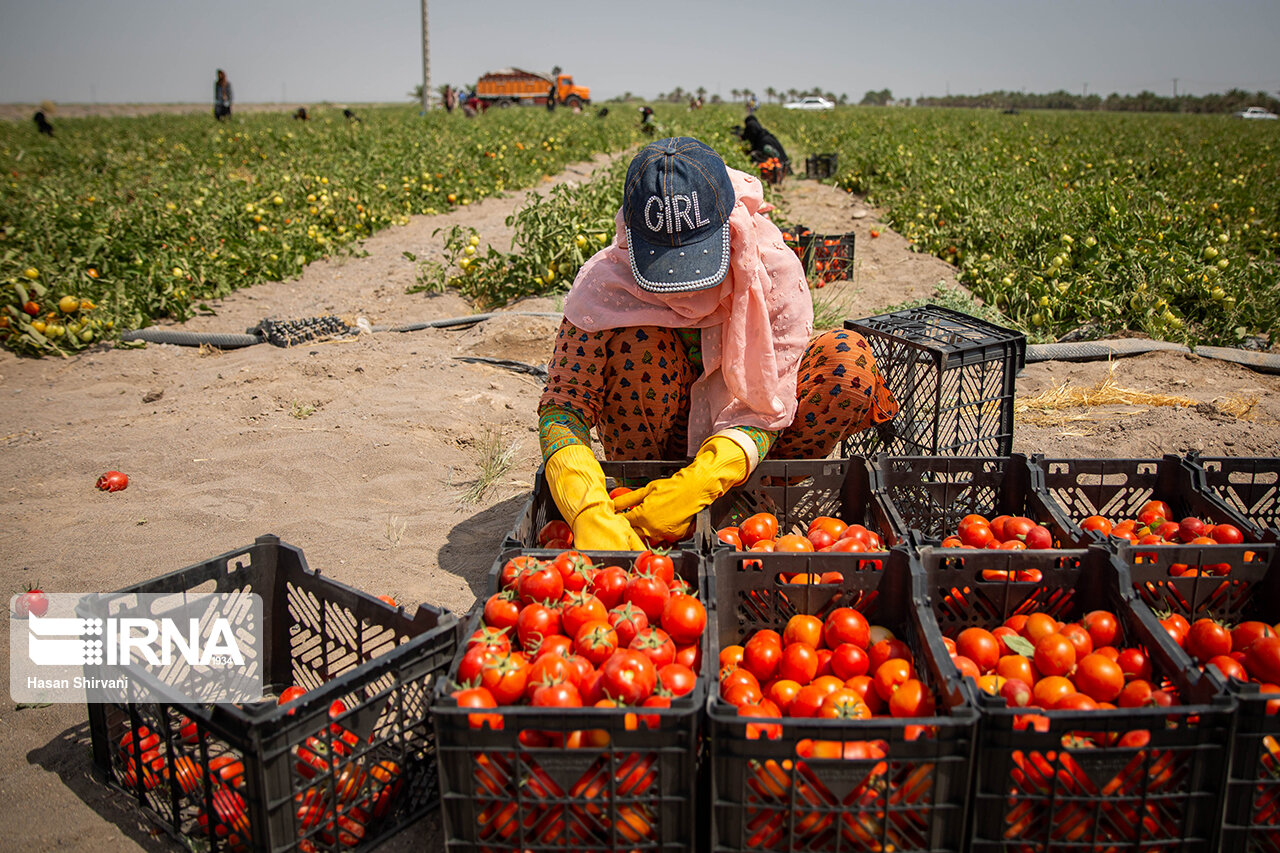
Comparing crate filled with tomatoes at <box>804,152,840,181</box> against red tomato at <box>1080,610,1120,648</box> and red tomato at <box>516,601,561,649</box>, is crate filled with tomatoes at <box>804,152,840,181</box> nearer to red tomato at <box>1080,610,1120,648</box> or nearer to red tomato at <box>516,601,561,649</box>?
red tomato at <box>1080,610,1120,648</box>

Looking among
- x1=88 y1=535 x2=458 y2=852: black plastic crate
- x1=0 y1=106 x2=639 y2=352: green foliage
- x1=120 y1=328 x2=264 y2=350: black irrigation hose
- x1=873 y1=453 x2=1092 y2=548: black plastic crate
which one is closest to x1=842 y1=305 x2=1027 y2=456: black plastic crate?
x1=873 y1=453 x2=1092 y2=548: black plastic crate

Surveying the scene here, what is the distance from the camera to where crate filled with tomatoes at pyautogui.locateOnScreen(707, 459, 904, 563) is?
2.73 m

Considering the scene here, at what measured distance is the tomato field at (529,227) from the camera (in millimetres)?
6223

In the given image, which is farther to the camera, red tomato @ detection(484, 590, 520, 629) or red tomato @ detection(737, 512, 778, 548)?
red tomato @ detection(737, 512, 778, 548)

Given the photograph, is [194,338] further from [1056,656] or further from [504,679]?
[1056,656]

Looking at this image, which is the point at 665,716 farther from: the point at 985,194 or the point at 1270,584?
the point at 985,194

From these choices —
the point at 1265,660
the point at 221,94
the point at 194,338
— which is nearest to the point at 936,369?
the point at 1265,660

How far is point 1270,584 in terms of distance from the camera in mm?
2199

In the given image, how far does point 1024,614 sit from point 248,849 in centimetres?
193

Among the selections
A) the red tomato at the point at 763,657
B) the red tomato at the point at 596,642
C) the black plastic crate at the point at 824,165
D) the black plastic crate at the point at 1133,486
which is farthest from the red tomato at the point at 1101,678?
the black plastic crate at the point at 824,165

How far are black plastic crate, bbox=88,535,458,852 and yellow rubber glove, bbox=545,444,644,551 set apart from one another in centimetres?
63

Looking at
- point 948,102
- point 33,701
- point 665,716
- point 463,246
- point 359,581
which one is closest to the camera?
point 665,716

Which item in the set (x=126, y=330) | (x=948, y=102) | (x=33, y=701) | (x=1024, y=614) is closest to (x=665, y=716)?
(x=1024, y=614)

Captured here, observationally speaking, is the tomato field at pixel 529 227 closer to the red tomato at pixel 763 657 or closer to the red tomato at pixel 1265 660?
the red tomato at pixel 1265 660
